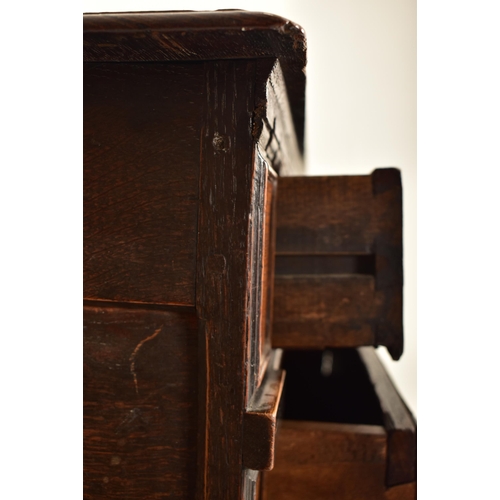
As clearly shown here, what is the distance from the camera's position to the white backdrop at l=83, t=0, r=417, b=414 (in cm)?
191

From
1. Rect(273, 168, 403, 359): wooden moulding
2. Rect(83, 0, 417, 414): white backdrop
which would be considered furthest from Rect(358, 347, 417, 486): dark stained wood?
Rect(83, 0, 417, 414): white backdrop

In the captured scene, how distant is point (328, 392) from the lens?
1.43 meters

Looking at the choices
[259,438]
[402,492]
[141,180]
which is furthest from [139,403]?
[402,492]

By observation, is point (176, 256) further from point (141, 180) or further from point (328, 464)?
point (328, 464)

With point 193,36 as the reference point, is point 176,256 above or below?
below

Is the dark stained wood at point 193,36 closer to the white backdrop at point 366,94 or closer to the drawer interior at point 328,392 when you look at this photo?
the drawer interior at point 328,392

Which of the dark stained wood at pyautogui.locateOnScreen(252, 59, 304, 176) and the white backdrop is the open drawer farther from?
the white backdrop

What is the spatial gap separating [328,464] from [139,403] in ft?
1.39

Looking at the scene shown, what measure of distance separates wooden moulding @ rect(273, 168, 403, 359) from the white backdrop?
1.16m

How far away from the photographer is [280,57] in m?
0.53

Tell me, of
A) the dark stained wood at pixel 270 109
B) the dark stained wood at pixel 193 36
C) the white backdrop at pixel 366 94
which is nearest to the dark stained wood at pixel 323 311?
the dark stained wood at pixel 270 109

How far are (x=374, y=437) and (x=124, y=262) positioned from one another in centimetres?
57

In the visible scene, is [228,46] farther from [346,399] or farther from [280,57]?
[346,399]
